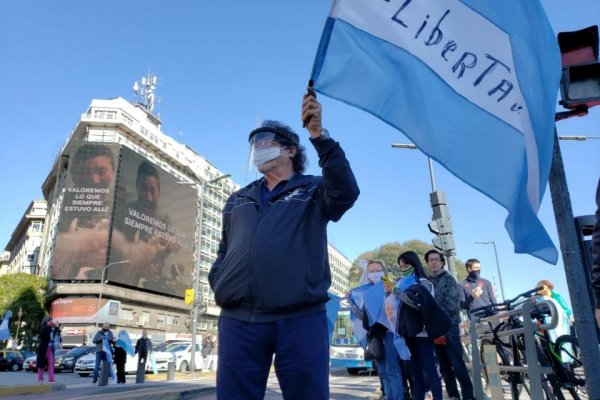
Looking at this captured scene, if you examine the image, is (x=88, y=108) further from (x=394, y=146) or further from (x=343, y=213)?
(x=343, y=213)

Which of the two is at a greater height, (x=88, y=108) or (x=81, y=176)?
(x=88, y=108)

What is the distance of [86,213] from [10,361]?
26.3 metres

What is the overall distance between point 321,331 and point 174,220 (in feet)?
214

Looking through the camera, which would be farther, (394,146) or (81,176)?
(81,176)

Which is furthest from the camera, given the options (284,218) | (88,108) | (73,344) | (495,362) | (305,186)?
(88,108)

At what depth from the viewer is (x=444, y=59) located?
3.50 metres

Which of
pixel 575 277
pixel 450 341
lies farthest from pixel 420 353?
pixel 575 277

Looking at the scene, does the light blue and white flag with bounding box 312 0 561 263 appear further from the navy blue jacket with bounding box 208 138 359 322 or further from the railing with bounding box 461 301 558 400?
the railing with bounding box 461 301 558 400

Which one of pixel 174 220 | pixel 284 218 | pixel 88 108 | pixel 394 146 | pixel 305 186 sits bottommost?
pixel 284 218

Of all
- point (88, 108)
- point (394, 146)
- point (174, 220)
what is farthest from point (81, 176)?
point (394, 146)

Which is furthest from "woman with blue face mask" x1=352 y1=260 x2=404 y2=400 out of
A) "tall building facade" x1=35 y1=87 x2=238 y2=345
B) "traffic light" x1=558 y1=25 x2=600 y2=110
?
"tall building facade" x1=35 y1=87 x2=238 y2=345

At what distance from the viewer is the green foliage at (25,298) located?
54344mm

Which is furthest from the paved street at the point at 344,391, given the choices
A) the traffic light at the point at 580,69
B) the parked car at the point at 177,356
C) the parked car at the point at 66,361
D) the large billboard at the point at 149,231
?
the large billboard at the point at 149,231

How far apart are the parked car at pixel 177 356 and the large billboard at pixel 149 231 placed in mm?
32599
